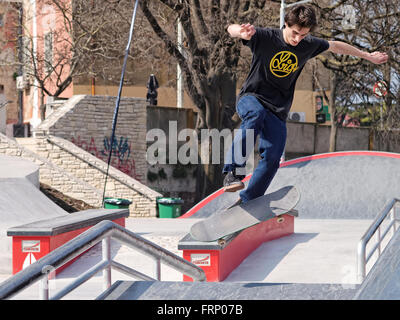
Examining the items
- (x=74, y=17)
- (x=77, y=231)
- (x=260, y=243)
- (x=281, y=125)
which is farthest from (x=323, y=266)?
(x=74, y=17)

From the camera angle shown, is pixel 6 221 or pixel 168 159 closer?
pixel 6 221

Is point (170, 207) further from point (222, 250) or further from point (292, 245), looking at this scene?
point (222, 250)

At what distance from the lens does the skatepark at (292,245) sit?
4.40 m

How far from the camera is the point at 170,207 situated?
19.2m

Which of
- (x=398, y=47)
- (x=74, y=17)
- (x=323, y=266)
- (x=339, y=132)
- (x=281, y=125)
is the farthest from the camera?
(x=339, y=132)

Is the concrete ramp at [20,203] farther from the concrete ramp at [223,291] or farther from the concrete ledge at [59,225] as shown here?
the concrete ramp at [223,291]

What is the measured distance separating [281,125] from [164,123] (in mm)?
18297

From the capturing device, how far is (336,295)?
4285 millimetres

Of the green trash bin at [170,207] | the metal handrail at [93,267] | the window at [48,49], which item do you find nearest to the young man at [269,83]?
the metal handrail at [93,267]

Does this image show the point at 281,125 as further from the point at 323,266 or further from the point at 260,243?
the point at 260,243

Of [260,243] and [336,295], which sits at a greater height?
[336,295]

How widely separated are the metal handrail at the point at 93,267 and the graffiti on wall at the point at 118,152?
1545 cm

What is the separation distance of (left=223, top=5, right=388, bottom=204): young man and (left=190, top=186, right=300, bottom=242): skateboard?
0.66 ft

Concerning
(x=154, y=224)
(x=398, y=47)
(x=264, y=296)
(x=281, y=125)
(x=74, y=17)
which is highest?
(x=74, y=17)
